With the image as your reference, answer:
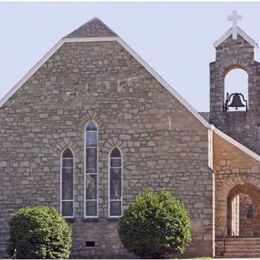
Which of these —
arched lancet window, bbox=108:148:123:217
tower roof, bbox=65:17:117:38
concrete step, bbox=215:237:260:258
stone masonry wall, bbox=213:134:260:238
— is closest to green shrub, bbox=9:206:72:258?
arched lancet window, bbox=108:148:123:217

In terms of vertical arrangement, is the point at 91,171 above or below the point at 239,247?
above

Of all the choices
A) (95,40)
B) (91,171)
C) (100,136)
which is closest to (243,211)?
(91,171)

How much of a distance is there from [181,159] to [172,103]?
6.61 feet

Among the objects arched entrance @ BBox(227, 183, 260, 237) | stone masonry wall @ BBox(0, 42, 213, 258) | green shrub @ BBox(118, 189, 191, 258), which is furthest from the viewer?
arched entrance @ BBox(227, 183, 260, 237)

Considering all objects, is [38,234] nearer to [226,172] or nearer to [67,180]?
[67,180]

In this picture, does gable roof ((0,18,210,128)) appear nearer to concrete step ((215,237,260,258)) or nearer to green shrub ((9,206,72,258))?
concrete step ((215,237,260,258))

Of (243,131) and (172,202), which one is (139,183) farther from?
(243,131)

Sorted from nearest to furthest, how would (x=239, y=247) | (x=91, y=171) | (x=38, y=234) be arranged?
(x=38, y=234), (x=239, y=247), (x=91, y=171)

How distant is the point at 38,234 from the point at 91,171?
372 cm

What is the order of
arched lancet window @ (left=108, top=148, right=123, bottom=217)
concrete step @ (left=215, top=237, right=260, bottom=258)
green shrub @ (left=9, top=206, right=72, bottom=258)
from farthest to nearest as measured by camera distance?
arched lancet window @ (left=108, top=148, right=123, bottom=217)
concrete step @ (left=215, top=237, right=260, bottom=258)
green shrub @ (left=9, top=206, right=72, bottom=258)

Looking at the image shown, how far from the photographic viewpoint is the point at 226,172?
134 feet

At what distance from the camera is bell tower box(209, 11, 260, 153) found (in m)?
43.7

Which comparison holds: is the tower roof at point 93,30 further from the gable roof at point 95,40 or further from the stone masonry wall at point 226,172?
the stone masonry wall at point 226,172

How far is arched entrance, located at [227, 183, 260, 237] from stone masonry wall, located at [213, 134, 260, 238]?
1.21 meters
